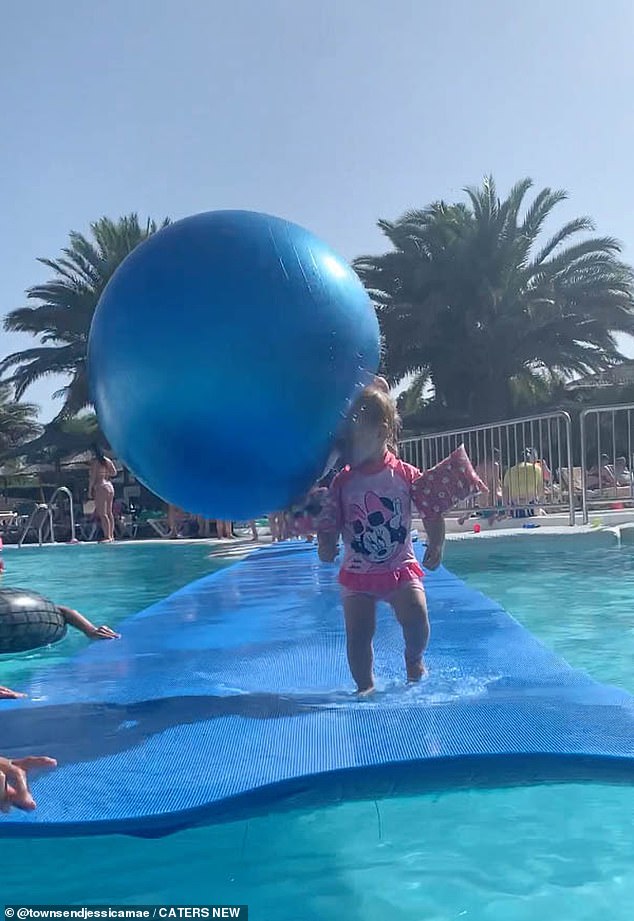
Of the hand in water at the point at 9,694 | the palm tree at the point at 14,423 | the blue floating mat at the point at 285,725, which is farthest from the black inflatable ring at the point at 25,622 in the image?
the palm tree at the point at 14,423

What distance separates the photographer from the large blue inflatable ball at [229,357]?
2.97 meters

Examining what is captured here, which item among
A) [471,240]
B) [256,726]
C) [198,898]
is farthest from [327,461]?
[471,240]

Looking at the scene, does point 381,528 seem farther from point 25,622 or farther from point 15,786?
point 25,622

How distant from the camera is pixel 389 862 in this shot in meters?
2.37

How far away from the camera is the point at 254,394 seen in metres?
2.97

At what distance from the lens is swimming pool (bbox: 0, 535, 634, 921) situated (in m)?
2.18

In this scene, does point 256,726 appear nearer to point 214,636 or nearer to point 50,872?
point 50,872

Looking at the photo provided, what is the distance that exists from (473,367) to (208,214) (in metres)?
20.9

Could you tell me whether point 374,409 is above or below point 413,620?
above

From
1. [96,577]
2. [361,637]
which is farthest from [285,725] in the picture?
[96,577]

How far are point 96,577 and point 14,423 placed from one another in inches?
1036

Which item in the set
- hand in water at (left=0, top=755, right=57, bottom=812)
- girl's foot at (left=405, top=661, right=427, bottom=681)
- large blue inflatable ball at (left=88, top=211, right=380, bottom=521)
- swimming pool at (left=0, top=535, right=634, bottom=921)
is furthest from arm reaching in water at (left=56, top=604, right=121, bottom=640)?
swimming pool at (left=0, top=535, right=634, bottom=921)

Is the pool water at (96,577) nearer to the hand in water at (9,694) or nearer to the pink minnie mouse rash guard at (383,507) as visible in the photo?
the hand in water at (9,694)

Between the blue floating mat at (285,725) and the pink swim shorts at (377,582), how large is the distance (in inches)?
14.6
